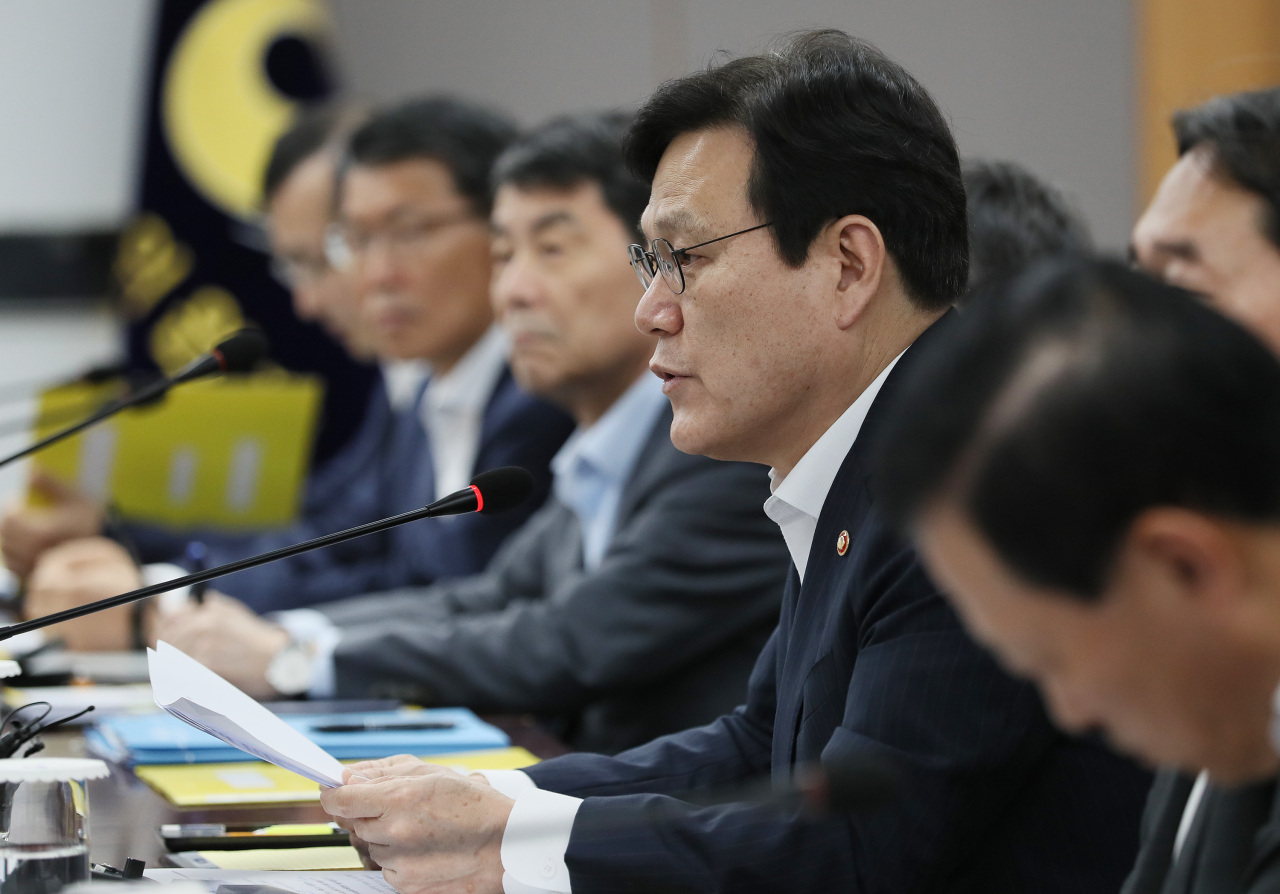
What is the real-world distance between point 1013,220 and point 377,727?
1.19m

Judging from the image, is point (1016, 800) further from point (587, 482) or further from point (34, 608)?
point (34, 608)

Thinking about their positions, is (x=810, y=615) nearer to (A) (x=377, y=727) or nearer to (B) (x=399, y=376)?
(A) (x=377, y=727)

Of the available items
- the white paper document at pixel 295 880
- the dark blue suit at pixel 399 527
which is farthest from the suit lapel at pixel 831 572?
the dark blue suit at pixel 399 527

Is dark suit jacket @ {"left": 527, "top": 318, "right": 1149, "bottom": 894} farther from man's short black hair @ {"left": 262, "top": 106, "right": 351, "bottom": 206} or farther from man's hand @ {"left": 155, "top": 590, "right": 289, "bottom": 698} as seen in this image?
man's short black hair @ {"left": 262, "top": 106, "right": 351, "bottom": 206}

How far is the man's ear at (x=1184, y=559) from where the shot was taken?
675 mm

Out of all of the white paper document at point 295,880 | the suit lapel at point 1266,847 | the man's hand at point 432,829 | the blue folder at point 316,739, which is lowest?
the blue folder at point 316,739

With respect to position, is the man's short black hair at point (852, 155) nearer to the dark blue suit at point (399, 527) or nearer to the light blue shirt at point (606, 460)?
the light blue shirt at point (606, 460)

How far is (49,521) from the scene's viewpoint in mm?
2896

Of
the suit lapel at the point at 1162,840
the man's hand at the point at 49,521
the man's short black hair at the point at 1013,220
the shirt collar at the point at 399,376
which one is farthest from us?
the shirt collar at the point at 399,376

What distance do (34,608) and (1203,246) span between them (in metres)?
1.98

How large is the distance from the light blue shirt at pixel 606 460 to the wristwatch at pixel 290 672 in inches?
18.4

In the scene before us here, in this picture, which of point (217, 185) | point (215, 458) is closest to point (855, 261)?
point (215, 458)

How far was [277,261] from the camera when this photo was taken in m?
4.25

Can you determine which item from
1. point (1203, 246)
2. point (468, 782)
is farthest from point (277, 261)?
point (468, 782)
